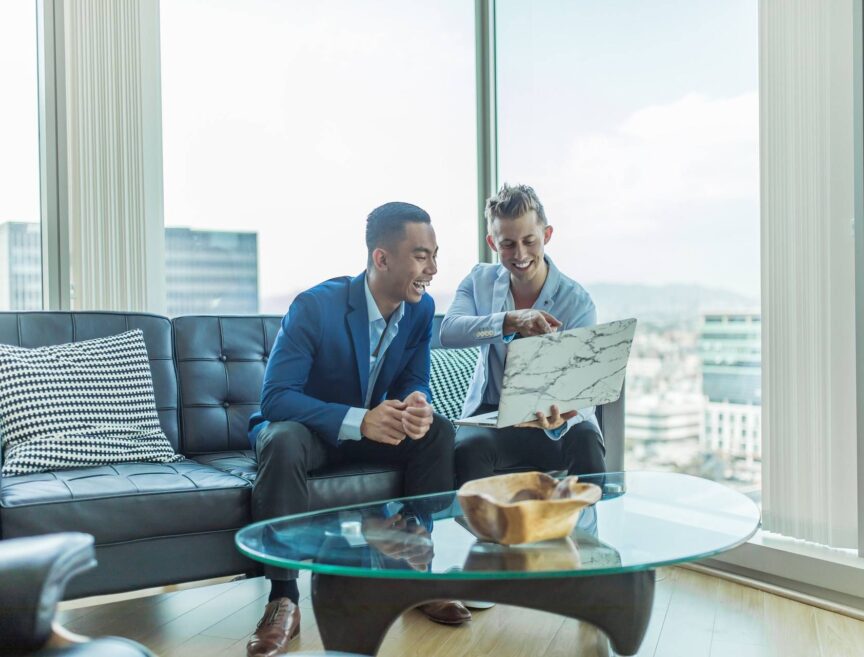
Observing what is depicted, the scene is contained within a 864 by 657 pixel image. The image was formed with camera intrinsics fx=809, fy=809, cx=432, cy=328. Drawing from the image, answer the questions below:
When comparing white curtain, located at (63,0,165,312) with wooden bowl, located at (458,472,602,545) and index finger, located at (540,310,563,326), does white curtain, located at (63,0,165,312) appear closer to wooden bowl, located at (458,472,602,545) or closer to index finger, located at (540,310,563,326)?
index finger, located at (540,310,563,326)

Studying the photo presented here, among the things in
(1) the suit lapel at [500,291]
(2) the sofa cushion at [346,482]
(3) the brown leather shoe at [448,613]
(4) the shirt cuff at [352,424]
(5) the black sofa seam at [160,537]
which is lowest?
(3) the brown leather shoe at [448,613]

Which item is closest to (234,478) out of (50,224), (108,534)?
(108,534)

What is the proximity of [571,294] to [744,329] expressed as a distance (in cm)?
64

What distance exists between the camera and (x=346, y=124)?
3.57m

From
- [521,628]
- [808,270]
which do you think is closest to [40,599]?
[521,628]

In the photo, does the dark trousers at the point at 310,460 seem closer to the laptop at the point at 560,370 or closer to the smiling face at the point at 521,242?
the laptop at the point at 560,370

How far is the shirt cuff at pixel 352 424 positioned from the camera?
6.95 ft

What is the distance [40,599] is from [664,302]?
254 cm

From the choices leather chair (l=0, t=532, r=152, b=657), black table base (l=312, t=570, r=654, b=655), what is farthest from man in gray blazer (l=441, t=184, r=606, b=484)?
leather chair (l=0, t=532, r=152, b=657)

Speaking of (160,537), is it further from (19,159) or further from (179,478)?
(19,159)

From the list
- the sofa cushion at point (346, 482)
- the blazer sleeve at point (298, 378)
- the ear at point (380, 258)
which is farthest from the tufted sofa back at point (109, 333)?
the ear at point (380, 258)

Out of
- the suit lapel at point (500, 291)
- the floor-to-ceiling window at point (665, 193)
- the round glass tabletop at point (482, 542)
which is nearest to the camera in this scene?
the round glass tabletop at point (482, 542)

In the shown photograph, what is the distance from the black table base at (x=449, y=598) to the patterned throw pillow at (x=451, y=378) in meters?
1.26

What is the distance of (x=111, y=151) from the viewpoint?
2.93m
